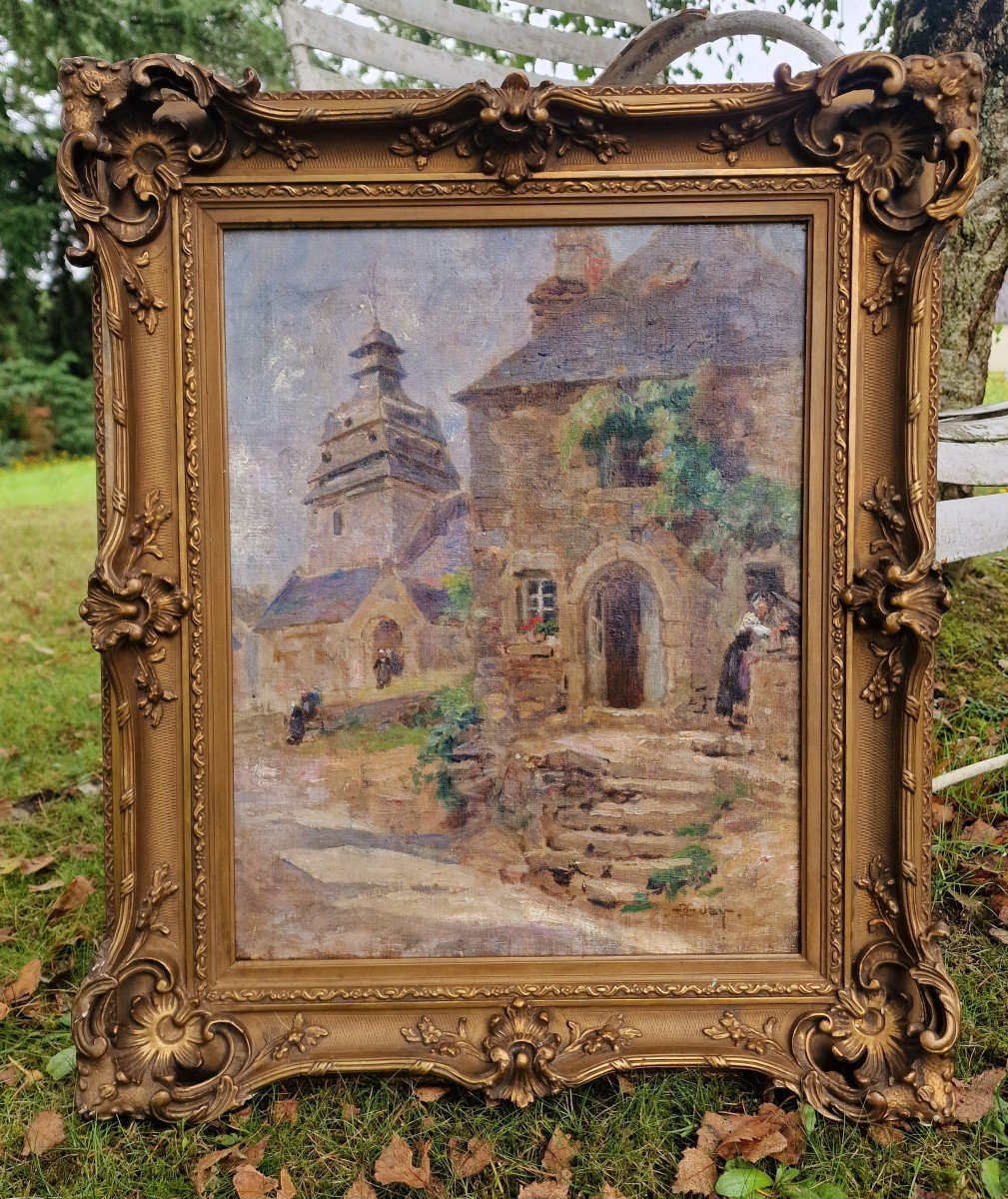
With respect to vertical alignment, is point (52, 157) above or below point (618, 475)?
above

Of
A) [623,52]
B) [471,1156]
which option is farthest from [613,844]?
[623,52]

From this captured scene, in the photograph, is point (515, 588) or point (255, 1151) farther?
point (515, 588)

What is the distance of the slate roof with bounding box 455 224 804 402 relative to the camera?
1807mm

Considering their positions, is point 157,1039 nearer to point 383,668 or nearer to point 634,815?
point 383,668

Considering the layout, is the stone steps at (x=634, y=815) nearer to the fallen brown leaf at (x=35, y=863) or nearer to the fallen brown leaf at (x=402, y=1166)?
the fallen brown leaf at (x=402, y=1166)

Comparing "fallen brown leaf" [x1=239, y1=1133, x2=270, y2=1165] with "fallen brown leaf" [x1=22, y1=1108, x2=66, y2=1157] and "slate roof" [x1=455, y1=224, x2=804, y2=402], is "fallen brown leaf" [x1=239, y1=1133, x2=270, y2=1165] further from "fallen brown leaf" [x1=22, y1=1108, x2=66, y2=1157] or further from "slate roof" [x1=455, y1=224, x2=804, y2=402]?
"slate roof" [x1=455, y1=224, x2=804, y2=402]

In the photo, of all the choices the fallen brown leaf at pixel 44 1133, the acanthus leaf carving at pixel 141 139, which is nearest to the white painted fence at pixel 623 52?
the acanthus leaf carving at pixel 141 139

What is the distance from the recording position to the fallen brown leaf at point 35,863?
99.4 inches

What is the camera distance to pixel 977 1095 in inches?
70.3

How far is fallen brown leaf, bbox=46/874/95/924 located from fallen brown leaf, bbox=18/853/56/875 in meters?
0.19

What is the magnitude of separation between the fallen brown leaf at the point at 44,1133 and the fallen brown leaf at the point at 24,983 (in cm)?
41

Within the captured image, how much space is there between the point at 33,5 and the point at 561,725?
8000 mm

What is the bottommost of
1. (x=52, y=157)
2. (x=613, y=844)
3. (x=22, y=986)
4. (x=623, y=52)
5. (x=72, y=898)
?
(x=22, y=986)

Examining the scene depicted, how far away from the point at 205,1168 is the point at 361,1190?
36 centimetres
